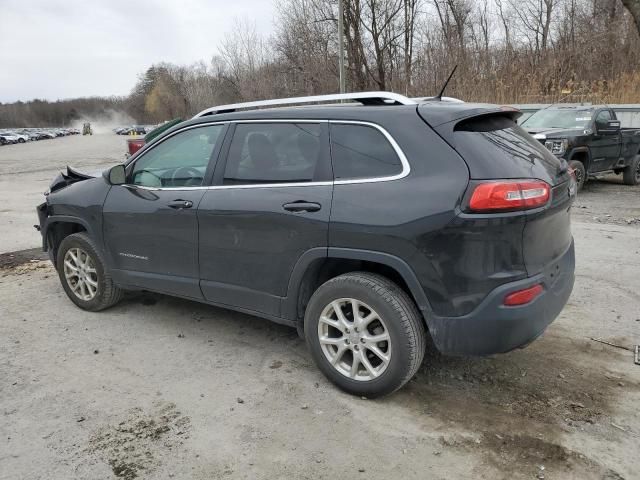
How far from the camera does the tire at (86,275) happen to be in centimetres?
471

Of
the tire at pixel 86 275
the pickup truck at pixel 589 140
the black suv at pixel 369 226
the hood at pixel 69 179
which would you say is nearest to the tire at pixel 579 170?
the pickup truck at pixel 589 140

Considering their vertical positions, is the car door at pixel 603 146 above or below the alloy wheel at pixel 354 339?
above

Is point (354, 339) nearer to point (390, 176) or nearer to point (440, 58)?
point (390, 176)

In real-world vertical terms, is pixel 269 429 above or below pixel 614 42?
below

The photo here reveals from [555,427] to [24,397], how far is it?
128 inches

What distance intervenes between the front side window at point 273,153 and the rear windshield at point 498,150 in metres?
0.92

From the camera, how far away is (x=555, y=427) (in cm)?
298

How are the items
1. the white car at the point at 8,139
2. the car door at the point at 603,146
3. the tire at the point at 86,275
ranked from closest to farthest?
the tire at the point at 86,275, the car door at the point at 603,146, the white car at the point at 8,139

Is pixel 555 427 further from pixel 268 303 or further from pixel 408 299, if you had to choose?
pixel 268 303

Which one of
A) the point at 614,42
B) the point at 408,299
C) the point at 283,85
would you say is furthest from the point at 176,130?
the point at 283,85

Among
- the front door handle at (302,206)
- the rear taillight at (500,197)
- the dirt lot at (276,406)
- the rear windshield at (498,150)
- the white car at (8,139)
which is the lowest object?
the dirt lot at (276,406)

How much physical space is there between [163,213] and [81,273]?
1337 mm

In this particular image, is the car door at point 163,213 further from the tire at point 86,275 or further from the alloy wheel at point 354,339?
the alloy wheel at point 354,339

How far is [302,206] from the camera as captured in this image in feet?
11.0
